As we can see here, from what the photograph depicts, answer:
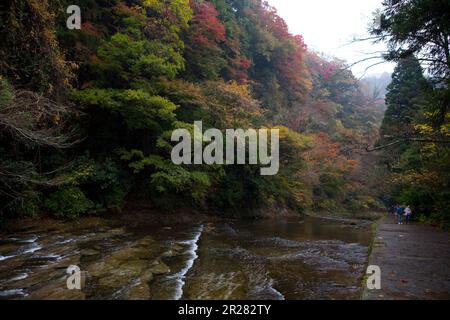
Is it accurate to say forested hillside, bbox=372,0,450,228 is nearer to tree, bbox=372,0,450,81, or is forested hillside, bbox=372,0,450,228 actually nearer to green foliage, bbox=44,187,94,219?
tree, bbox=372,0,450,81

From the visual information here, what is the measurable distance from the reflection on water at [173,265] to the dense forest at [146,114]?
2269 millimetres

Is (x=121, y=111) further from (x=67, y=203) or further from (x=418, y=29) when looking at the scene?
(x=418, y=29)

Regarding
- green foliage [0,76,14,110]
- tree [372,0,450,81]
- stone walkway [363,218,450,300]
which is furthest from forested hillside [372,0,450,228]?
green foliage [0,76,14,110]

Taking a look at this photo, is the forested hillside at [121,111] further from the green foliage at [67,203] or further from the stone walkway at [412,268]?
the stone walkway at [412,268]

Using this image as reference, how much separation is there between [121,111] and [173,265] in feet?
30.1

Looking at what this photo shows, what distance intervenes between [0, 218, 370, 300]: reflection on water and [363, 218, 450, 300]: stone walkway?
2.03 feet

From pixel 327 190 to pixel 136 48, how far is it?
2495 centimetres

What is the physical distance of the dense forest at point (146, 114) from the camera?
32.3 ft

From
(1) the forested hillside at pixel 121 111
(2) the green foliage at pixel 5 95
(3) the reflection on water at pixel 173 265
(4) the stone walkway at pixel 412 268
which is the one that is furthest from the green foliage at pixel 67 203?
(4) the stone walkway at pixel 412 268

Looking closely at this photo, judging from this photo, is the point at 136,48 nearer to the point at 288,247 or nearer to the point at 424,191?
the point at 288,247

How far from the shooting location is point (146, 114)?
15.0 meters

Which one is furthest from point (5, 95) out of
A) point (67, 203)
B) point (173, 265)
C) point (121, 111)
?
point (121, 111)

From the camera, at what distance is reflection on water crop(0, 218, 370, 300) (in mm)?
6324
